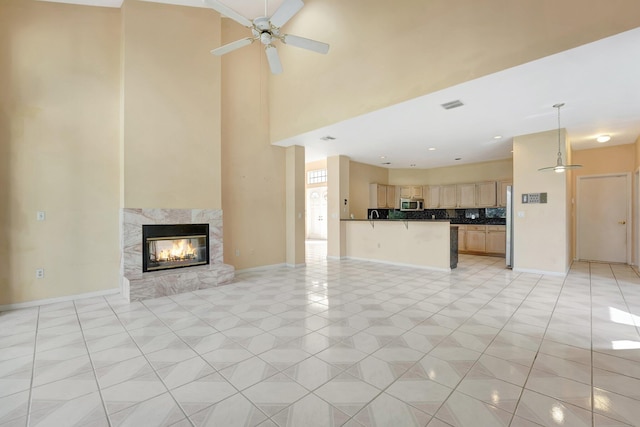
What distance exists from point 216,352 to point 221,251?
2.83 metres

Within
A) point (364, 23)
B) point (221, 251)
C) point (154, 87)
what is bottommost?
point (221, 251)

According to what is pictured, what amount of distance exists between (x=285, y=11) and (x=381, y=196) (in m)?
6.76

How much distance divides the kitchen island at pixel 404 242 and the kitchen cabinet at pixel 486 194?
9.28 ft

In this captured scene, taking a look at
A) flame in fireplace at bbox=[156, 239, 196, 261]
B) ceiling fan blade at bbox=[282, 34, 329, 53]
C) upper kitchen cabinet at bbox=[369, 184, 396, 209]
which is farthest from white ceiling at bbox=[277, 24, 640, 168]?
flame in fireplace at bbox=[156, 239, 196, 261]

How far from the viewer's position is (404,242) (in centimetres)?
647

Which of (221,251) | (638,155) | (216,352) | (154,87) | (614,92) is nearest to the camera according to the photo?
(216,352)

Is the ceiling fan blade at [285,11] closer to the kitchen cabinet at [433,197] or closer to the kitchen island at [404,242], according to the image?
the kitchen island at [404,242]

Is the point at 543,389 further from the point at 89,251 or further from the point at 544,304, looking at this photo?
the point at 89,251

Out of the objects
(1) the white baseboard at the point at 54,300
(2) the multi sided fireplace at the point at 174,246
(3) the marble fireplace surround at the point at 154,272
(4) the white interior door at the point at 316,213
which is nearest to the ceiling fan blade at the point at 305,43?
(3) the marble fireplace surround at the point at 154,272

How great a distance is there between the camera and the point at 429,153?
7223 millimetres

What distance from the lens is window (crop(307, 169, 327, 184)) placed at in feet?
38.4

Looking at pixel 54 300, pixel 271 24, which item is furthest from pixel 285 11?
pixel 54 300

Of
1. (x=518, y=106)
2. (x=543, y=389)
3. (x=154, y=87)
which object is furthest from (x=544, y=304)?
(x=154, y=87)

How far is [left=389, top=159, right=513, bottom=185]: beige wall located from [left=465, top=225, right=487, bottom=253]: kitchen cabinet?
1.57 m
